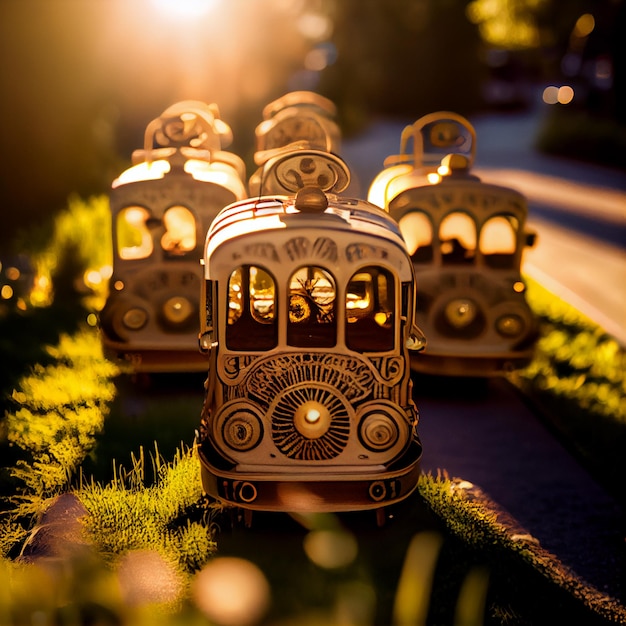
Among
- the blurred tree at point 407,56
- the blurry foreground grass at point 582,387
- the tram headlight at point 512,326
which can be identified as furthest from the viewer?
the blurred tree at point 407,56

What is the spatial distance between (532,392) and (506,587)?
358 cm

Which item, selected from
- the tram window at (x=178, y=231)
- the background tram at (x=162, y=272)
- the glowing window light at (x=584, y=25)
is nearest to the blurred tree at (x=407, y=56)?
the glowing window light at (x=584, y=25)

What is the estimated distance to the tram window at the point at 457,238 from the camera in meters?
7.89

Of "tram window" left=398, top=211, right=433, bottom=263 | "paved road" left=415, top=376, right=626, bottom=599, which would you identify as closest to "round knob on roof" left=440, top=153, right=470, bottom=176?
"tram window" left=398, top=211, right=433, bottom=263

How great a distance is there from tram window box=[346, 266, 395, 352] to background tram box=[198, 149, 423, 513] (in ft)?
0.19

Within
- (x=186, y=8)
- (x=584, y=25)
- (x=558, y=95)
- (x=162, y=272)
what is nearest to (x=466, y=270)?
(x=162, y=272)

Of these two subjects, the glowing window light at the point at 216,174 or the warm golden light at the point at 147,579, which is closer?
the warm golden light at the point at 147,579

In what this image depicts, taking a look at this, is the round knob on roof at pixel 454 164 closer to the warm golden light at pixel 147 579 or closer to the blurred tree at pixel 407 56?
the warm golden light at pixel 147 579

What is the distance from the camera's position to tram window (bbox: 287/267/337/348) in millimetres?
5453

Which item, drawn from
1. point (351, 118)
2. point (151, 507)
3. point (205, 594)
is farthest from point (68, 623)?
point (351, 118)

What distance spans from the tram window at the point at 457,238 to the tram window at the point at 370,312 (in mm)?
1498

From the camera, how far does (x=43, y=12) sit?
13820 millimetres

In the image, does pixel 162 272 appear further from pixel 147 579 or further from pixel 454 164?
pixel 147 579

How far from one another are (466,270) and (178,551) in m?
3.94
